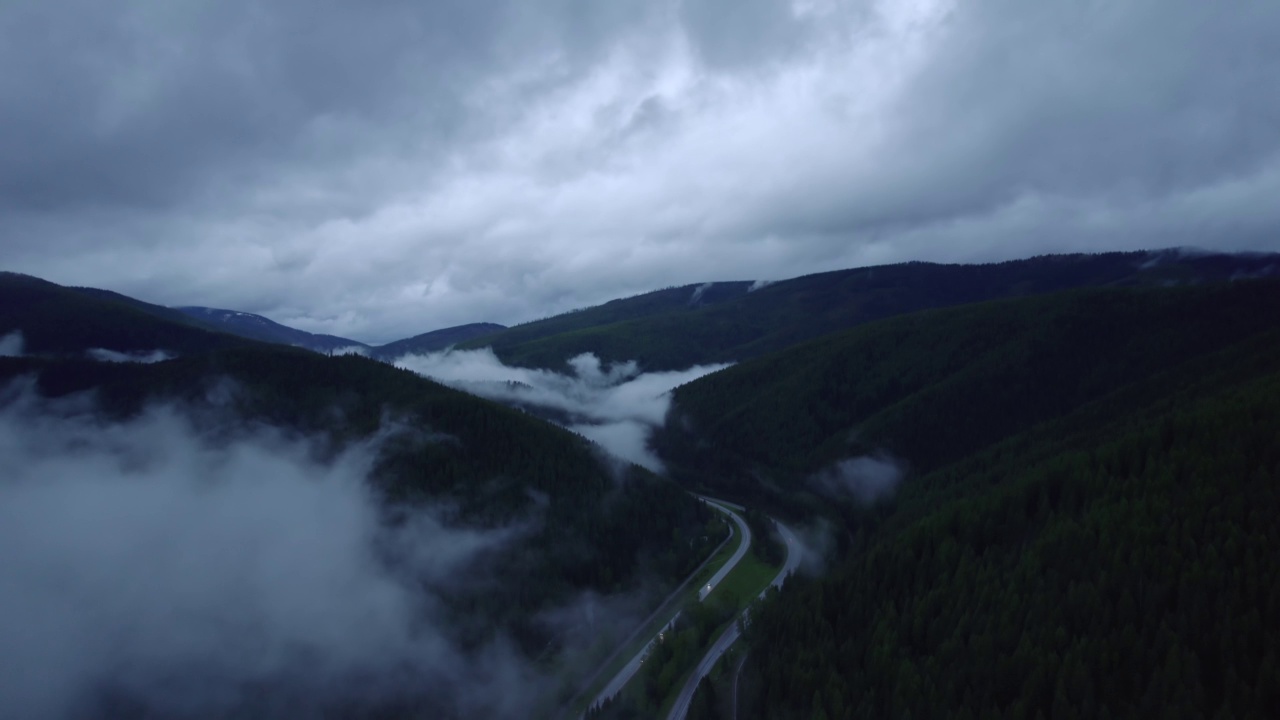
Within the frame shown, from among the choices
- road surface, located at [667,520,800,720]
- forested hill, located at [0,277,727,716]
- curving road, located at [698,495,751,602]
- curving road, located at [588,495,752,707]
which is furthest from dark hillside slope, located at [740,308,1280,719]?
forested hill, located at [0,277,727,716]

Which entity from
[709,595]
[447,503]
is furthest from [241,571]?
[709,595]

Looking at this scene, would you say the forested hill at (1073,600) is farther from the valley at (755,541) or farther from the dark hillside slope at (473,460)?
the dark hillside slope at (473,460)

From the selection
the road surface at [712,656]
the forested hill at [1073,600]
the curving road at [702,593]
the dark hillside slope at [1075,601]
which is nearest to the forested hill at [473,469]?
the curving road at [702,593]

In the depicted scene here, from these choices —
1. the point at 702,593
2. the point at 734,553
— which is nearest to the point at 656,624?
the point at 702,593

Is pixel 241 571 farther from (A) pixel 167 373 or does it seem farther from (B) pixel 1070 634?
(B) pixel 1070 634

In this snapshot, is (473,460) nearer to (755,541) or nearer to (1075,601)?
(755,541)

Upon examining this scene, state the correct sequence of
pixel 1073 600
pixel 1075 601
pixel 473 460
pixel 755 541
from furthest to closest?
pixel 473 460 → pixel 755 541 → pixel 1073 600 → pixel 1075 601
